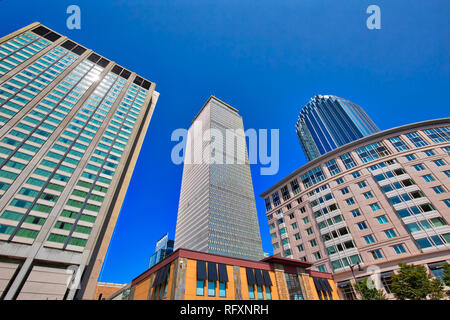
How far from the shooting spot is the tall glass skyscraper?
6068 inches

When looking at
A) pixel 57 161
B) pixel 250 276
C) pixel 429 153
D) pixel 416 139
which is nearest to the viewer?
pixel 250 276

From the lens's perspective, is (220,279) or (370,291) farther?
(370,291)

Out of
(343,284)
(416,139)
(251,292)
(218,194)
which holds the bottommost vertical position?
(251,292)

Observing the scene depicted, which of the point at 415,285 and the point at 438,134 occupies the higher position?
the point at 438,134

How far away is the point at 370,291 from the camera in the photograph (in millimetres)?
34219

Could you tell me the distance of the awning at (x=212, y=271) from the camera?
25834 millimetres

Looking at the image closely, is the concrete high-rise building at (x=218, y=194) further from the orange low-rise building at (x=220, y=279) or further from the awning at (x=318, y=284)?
the orange low-rise building at (x=220, y=279)

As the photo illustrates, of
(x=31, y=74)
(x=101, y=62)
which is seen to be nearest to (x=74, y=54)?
(x=101, y=62)

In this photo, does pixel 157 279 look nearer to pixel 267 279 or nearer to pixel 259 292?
pixel 259 292

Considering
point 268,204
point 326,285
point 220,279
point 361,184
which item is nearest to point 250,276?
point 220,279

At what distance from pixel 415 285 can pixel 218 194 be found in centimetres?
11295

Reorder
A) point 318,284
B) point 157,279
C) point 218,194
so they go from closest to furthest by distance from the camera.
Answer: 1. point 157,279
2. point 318,284
3. point 218,194

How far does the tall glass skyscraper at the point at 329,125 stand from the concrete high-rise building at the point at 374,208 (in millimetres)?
103193

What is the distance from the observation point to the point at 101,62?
87.1 m
